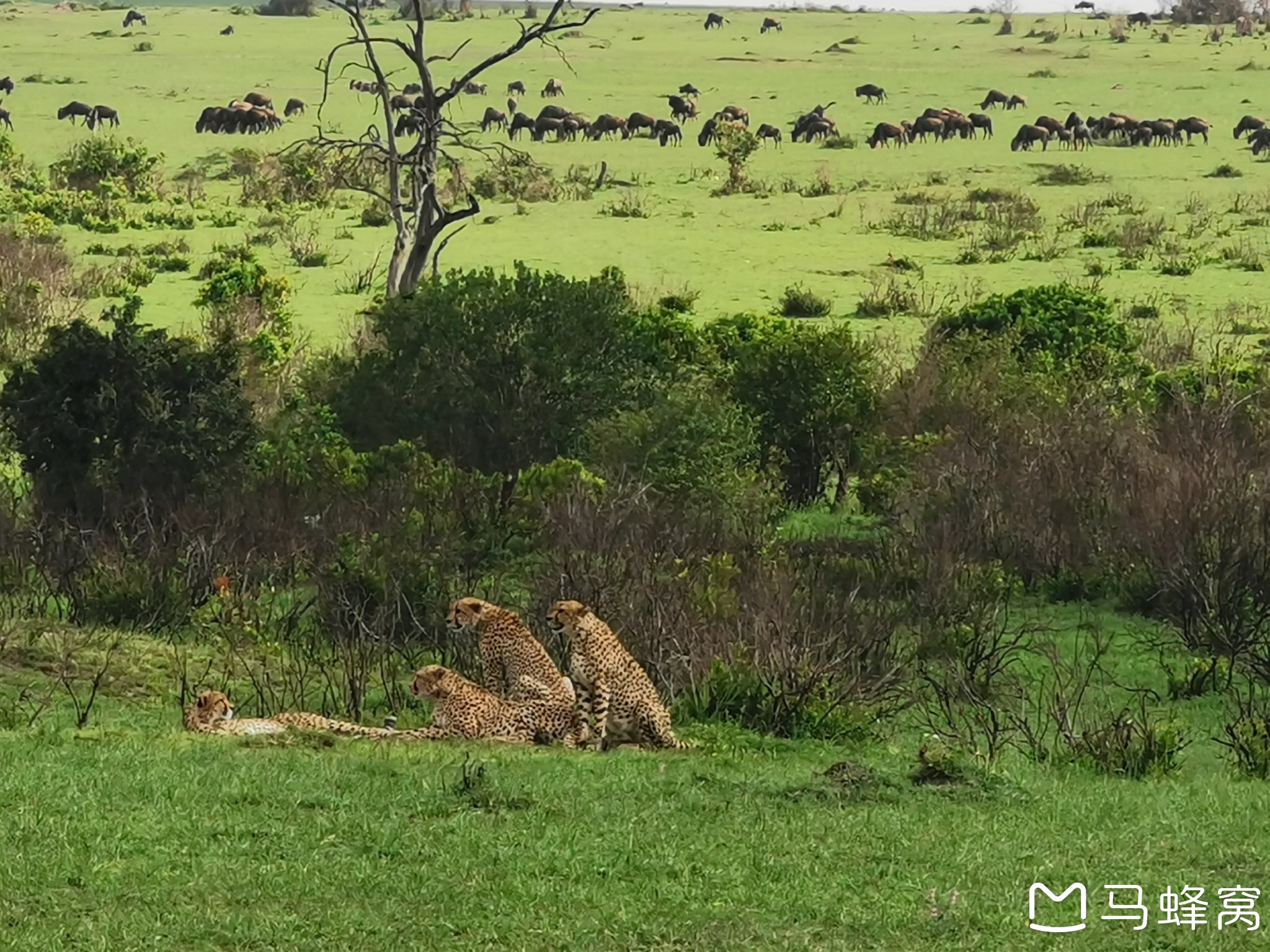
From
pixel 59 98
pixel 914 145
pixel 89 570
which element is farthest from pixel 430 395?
pixel 59 98

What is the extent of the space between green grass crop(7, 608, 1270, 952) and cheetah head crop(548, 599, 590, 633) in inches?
32.3

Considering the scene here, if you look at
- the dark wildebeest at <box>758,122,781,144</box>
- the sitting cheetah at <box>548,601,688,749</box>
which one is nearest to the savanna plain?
the sitting cheetah at <box>548,601,688,749</box>

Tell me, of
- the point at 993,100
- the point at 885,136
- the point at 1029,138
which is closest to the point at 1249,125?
the point at 1029,138

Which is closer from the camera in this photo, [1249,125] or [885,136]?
[885,136]

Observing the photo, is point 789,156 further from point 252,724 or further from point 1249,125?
point 252,724

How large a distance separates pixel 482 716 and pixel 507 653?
0.59m

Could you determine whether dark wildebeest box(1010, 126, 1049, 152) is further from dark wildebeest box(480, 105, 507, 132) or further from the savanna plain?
the savanna plain

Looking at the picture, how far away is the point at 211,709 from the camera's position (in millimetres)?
9141

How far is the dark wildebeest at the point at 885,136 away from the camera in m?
47.9

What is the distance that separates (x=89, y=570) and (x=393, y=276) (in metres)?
10.4

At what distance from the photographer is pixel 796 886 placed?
6.42 meters

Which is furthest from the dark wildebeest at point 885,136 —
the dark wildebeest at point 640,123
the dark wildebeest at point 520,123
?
the dark wildebeest at point 520,123

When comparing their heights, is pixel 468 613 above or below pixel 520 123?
below

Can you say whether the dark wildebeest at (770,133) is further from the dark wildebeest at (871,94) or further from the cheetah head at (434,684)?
the cheetah head at (434,684)
